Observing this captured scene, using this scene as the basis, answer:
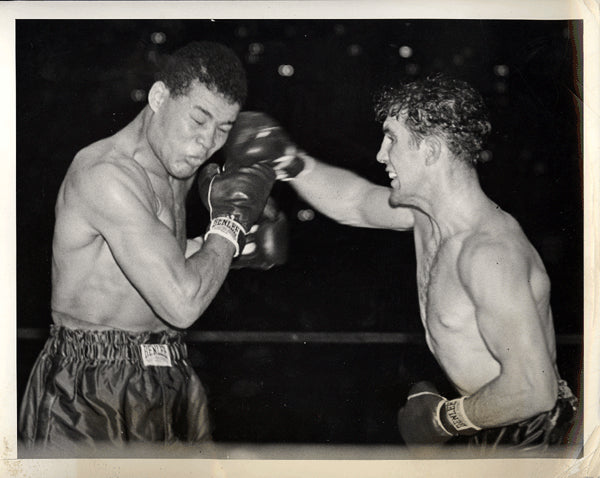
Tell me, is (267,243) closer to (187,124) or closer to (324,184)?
(324,184)

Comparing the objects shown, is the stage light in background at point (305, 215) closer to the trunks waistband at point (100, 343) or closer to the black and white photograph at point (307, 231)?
the black and white photograph at point (307, 231)

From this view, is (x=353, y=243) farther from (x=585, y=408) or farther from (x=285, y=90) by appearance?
(x=585, y=408)

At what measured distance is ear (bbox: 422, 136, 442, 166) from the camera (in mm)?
1564

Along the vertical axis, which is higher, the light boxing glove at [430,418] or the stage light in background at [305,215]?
the stage light in background at [305,215]

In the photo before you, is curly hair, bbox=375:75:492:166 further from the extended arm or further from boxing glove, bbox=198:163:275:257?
boxing glove, bbox=198:163:275:257

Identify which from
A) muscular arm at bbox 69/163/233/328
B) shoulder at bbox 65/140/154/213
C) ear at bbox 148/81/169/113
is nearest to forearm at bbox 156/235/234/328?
muscular arm at bbox 69/163/233/328

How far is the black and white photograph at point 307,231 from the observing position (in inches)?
60.7

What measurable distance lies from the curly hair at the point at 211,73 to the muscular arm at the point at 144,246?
213 mm

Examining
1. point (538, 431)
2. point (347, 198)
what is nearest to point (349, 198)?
point (347, 198)

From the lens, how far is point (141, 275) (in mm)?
1493

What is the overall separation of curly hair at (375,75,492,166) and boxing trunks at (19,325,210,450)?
677mm

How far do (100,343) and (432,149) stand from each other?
2.67ft

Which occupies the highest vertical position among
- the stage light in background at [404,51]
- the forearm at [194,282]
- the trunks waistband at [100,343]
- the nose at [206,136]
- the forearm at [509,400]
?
the stage light in background at [404,51]

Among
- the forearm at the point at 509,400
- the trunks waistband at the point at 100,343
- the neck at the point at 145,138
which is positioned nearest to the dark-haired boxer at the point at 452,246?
the forearm at the point at 509,400
